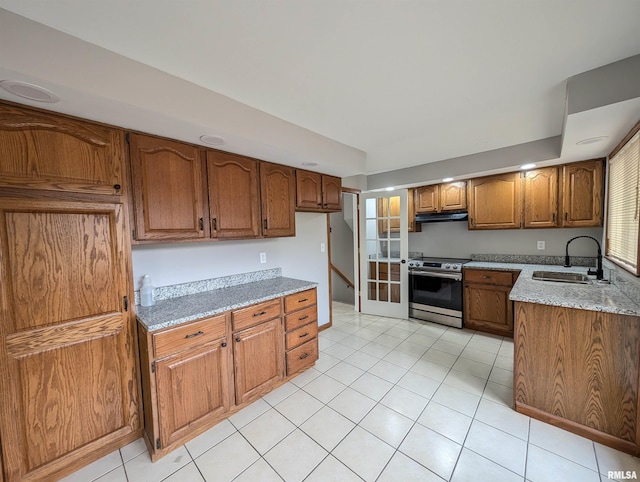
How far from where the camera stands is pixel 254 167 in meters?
2.35

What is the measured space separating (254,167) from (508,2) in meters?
1.95

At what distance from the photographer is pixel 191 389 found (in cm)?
171

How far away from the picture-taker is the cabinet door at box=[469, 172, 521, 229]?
316 centimetres

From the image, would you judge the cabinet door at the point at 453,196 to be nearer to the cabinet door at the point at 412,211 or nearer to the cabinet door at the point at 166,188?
the cabinet door at the point at 412,211

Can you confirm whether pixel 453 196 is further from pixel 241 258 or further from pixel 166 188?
pixel 166 188

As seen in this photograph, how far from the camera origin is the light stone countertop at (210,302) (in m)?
1.63

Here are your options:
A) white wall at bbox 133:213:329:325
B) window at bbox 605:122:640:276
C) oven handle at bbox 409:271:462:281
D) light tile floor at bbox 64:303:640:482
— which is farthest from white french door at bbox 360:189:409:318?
window at bbox 605:122:640:276

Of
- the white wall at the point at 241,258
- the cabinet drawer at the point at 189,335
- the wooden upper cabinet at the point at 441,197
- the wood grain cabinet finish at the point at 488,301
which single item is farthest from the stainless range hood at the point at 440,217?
the cabinet drawer at the point at 189,335

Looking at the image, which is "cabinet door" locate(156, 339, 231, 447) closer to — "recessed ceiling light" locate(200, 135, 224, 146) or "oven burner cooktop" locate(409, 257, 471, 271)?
"recessed ceiling light" locate(200, 135, 224, 146)

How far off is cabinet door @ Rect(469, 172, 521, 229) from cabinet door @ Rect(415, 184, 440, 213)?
444mm

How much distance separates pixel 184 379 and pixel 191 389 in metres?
0.10

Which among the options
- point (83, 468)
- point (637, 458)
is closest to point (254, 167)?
point (83, 468)

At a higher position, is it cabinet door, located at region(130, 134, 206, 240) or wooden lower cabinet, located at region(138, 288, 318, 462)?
cabinet door, located at region(130, 134, 206, 240)

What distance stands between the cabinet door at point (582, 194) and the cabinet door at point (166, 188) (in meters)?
3.86
